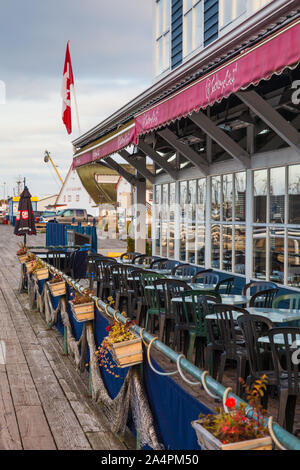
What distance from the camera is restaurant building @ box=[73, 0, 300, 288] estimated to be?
554cm

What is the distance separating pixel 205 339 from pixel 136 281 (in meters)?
2.82

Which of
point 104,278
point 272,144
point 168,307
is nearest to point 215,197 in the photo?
point 272,144

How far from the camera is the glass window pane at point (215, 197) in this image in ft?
33.4

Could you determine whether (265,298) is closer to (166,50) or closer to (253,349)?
(253,349)

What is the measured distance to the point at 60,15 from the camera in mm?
12289

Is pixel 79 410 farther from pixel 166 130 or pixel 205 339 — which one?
pixel 166 130

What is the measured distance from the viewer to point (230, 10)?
34.4 ft

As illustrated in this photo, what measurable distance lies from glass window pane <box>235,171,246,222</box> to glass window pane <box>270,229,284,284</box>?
3.39ft

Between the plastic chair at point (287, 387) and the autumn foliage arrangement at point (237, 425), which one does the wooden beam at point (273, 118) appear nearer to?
the plastic chair at point (287, 387)

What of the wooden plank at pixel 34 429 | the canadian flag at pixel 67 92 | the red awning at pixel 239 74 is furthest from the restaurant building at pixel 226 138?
the wooden plank at pixel 34 429

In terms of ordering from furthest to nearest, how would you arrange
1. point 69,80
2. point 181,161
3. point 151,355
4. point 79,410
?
point 69,80 → point 181,161 → point 79,410 → point 151,355

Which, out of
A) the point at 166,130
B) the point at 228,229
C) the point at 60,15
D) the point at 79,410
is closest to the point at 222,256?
the point at 228,229

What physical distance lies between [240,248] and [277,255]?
1.22 m

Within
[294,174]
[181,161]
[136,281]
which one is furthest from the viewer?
[181,161]
